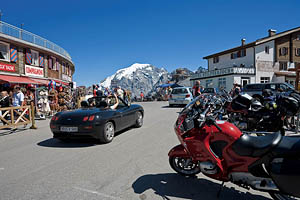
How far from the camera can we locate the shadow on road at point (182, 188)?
2.56 metres

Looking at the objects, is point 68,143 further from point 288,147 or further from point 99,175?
point 288,147

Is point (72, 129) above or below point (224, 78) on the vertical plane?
below

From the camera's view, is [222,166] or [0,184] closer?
[222,166]

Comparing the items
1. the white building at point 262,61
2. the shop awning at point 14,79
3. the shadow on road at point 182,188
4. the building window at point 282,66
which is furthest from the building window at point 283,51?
the shadow on road at point 182,188

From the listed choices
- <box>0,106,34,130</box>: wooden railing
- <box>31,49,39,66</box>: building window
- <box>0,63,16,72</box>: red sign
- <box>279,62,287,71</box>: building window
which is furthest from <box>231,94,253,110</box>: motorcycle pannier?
<box>279,62,287,71</box>: building window

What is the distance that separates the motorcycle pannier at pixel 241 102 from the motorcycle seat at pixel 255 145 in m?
2.42

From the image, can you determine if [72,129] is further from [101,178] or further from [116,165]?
[101,178]

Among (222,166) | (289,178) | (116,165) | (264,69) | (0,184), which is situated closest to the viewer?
(289,178)

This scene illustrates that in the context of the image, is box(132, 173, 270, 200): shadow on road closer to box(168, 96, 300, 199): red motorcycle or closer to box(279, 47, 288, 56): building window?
box(168, 96, 300, 199): red motorcycle

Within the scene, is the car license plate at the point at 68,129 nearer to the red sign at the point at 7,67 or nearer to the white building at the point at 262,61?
the red sign at the point at 7,67

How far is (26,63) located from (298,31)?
40.8 metres

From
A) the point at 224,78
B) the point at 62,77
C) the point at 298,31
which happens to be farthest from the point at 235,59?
the point at 62,77

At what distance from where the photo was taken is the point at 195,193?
263cm

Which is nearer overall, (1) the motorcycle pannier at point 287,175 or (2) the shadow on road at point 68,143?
(1) the motorcycle pannier at point 287,175
